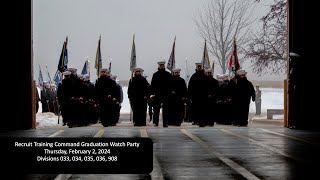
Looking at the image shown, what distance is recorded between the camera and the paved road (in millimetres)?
10180

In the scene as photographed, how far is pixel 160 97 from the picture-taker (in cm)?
2331

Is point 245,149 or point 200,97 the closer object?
point 245,149

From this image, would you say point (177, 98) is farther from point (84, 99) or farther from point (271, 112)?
point (271, 112)

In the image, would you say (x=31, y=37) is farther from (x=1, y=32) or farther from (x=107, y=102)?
(x=107, y=102)

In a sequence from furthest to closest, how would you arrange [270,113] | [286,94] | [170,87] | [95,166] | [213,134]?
[270,113], [170,87], [286,94], [213,134], [95,166]

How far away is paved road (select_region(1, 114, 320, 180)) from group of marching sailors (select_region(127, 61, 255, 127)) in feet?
13.5

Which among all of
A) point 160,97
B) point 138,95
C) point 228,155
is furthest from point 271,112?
point 228,155

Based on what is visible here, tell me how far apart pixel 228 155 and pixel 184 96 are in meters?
10.7

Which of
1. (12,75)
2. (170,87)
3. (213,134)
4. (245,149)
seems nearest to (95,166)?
(245,149)

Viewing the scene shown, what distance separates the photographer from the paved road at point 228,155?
33.4ft

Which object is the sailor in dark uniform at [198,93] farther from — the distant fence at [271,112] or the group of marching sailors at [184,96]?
the distant fence at [271,112]

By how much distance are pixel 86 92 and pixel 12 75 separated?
511 cm

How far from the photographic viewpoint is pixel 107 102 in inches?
960

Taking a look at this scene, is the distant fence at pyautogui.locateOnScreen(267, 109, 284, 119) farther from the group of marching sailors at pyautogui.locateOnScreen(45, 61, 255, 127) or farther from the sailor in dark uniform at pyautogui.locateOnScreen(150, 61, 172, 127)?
the sailor in dark uniform at pyautogui.locateOnScreen(150, 61, 172, 127)
